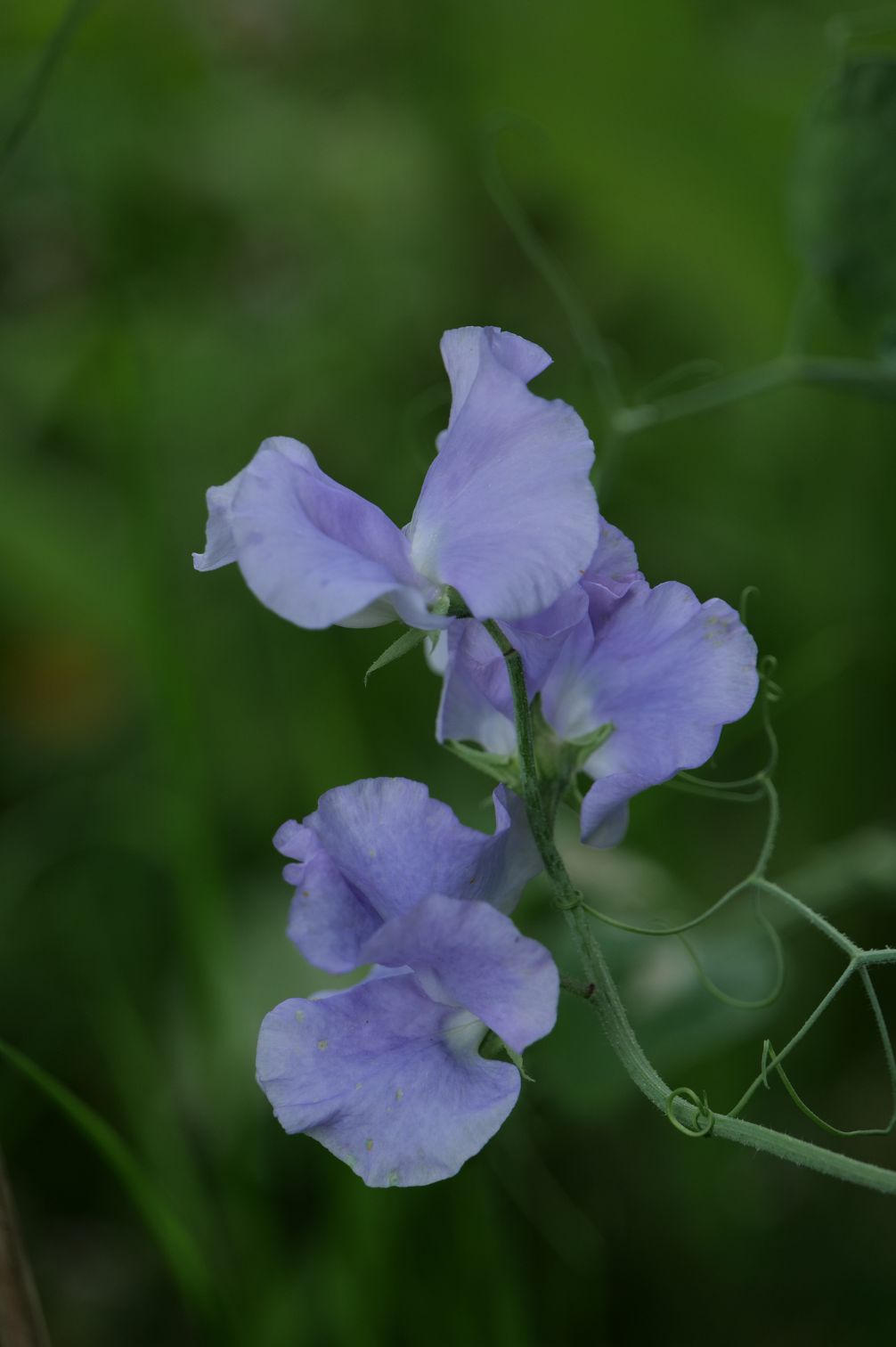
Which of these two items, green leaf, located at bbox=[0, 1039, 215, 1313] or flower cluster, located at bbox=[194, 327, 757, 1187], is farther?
green leaf, located at bbox=[0, 1039, 215, 1313]

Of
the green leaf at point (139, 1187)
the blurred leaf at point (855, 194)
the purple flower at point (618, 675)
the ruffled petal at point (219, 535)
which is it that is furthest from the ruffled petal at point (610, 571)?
the blurred leaf at point (855, 194)

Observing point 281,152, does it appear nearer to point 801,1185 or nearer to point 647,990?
point 647,990

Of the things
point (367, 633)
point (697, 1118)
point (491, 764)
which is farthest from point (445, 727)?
point (367, 633)

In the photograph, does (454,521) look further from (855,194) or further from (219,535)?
(855,194)

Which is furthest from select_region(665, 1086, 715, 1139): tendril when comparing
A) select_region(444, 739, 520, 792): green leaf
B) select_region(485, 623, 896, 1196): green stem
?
select_region(444, 739, 520, 792): green leaf

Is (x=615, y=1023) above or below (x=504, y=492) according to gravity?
below

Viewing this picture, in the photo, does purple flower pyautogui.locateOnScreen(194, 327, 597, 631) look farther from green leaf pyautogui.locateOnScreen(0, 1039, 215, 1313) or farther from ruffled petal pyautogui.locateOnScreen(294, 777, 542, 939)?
green leaf pyautogui.locateOnScreen(0, 1039, 215, 1313)

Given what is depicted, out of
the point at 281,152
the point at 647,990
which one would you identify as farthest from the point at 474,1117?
the point at 281,152
